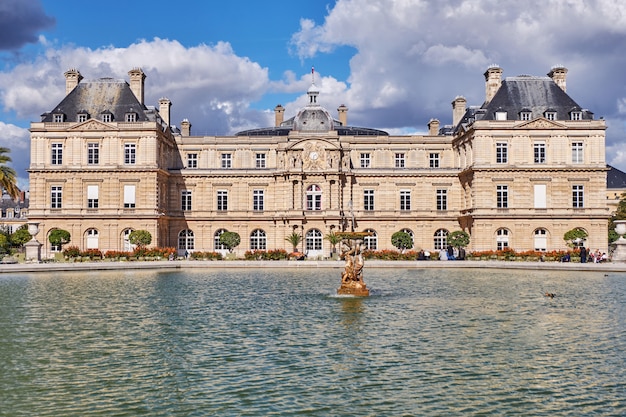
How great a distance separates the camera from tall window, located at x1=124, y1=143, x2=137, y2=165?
62.9m

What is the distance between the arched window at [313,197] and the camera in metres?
65.3

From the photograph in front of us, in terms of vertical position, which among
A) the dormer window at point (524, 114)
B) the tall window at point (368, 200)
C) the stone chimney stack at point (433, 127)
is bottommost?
the tall window at point (368, 200)

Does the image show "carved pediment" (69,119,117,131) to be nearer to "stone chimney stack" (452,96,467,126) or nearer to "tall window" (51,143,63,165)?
"tall window" (51,143,63,165)

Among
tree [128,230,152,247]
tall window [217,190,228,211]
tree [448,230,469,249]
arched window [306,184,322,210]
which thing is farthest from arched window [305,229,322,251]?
tree [128,230,152,247]

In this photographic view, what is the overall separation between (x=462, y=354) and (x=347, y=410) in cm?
558

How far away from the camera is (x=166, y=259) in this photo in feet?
182

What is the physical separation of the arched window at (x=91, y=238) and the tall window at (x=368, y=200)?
2536 centimetres

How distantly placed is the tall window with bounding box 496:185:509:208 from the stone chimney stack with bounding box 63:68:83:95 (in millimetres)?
40888

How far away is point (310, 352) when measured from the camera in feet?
59.0

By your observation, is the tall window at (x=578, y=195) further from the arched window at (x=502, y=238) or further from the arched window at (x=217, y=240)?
the arched window at (x=217, y=240)

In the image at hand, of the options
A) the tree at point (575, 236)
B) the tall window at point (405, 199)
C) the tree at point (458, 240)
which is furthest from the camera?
the tall window at point (405, 199)

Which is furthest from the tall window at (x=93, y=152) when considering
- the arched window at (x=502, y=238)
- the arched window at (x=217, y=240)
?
the arched window at (x=502, y=238)

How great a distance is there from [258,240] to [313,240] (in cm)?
581

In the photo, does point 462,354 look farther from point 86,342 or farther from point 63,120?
point 63,120
